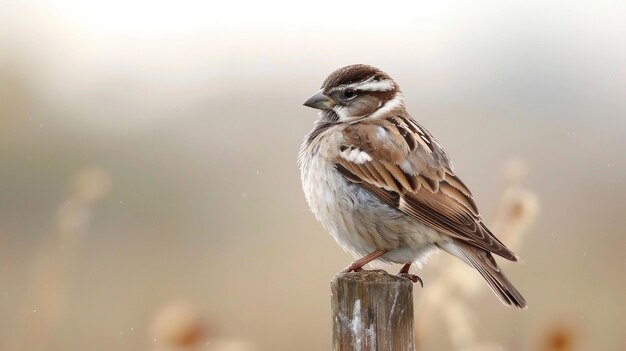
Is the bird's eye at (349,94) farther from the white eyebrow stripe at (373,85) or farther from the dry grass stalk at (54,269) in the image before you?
the dry grass stalk at (54,269)

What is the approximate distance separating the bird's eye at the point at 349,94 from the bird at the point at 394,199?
316 mm

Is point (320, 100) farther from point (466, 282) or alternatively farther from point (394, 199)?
point (466, 282)

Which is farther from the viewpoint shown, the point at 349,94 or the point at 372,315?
the point at 349,94

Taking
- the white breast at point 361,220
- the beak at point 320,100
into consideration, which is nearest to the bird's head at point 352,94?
the beak at point 320,100

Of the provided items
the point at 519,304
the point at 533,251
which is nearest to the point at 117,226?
the point at 533,251

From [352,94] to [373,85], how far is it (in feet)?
0.40

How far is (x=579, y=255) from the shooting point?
10922mm

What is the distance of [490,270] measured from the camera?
18.3ft

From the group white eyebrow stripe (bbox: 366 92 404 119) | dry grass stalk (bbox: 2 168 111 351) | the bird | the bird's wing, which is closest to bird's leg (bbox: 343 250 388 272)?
the bird

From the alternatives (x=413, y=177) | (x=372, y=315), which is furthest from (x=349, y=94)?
(x=372, y=315)

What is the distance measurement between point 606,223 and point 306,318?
3235 mm

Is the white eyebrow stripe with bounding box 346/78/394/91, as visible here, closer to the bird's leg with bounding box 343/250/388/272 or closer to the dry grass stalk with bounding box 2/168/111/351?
the bird's leg with bounding box 343/250/388/272

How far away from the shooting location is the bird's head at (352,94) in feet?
21.6

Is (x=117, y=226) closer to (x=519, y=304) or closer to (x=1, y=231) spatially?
(x=1, y=231)
